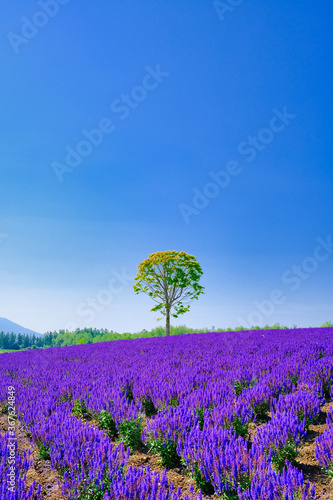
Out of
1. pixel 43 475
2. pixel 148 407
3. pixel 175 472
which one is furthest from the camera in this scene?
pixel 148 407

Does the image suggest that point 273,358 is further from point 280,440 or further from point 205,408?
point 280,440

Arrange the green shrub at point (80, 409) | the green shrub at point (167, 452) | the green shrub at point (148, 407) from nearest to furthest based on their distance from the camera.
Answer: the green shrub at point (167, 452) < the green shrub at point (148, 407) < the green shrub at point (80, 409)

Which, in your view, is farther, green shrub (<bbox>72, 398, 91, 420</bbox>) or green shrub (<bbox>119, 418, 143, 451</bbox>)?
green shrub (<bbox>72, 398, 91, 420</bbox>)

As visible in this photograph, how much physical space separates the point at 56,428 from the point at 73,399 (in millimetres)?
1483

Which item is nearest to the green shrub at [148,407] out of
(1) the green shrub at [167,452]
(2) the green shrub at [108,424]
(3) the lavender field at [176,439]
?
(3) the lavender field at [176,439]

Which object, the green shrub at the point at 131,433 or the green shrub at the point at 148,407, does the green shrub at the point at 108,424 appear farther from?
the green shrub at the point at 148,407

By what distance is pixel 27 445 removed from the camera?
12.0 feet

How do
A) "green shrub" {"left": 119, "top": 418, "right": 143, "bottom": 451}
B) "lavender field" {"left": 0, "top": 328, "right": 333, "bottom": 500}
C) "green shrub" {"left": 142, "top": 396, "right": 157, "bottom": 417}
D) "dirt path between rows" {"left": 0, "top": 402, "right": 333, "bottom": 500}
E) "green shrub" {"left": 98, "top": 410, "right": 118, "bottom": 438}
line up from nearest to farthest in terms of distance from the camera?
1. "lavender field" {"left": 0, "top": 328, "right": 333, "bottom": 500}
2. "dirt path between rows" {"left": 0, "top": 402, "right": 333, "bottom": 500}
3. "green shrub" {"left": 119, "top": 418, "right": 143, "bottom": 451}
4. "green shrub" {"left": 98, "top": 410, "right": 118, "bottom": 438}
5. "green shrub" {"left": 142, "top": 396, "right": 157, "bottom": 417}

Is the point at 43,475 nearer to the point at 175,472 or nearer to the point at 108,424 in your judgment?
the point at 108,424

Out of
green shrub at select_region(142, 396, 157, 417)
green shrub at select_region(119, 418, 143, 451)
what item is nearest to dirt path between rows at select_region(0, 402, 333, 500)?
green shrub at select_region(119, 418, 143, 451)

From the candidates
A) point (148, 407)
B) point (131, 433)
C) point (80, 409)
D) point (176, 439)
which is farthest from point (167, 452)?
point (80, 409)

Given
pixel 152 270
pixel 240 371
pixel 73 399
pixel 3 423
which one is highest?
pixel 152 270

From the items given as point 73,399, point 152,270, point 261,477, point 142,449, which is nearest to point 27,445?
point 73,399

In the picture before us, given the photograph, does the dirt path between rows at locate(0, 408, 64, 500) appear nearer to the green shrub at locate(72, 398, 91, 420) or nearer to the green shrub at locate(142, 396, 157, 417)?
the green shrub at locate(72, 398, 91, 420)
